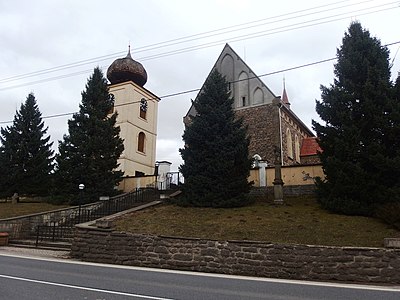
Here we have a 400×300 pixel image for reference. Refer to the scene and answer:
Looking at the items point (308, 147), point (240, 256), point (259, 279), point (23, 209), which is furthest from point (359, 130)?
point (23, 209)

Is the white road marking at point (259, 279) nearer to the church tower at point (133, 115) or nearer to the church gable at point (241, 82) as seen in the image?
the church tower at point (133, 115)

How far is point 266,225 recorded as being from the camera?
1306 centimetres

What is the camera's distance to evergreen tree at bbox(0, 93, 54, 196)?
2631 cm

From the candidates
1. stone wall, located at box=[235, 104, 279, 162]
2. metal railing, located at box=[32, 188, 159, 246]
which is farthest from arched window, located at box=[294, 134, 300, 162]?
metal railing, located at box=[32, 188, 159, 246]

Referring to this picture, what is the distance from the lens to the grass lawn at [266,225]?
11391 millimetres

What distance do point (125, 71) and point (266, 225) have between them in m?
23.5

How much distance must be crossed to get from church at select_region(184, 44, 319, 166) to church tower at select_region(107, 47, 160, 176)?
451 centimetres

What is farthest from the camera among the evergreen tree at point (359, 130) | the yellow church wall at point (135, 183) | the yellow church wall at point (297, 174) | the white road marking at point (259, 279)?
the yellow church wall at point (135, 183)

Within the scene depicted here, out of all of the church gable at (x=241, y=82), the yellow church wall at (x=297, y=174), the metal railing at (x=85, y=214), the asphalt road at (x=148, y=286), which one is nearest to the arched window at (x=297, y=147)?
the church gable at (x=241, y=82)

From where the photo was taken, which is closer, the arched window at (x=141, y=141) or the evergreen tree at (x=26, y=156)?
the evergreen tree at (x=26, y=156)

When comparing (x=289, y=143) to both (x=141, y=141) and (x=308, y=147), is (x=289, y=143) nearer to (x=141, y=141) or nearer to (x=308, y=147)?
(x=308, y=147)

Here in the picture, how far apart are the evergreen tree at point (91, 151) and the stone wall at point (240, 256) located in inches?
383

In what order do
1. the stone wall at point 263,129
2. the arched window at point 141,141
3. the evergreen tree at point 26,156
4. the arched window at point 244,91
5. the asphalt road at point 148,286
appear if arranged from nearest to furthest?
the asphalt road at point 148,286 → the evergreen tree at point 26,156 → the stone wall at point 263,129 → the arched window at point 244,91 → the arched window at point 141,141

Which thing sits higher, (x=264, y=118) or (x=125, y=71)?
(x=125, y=71)
